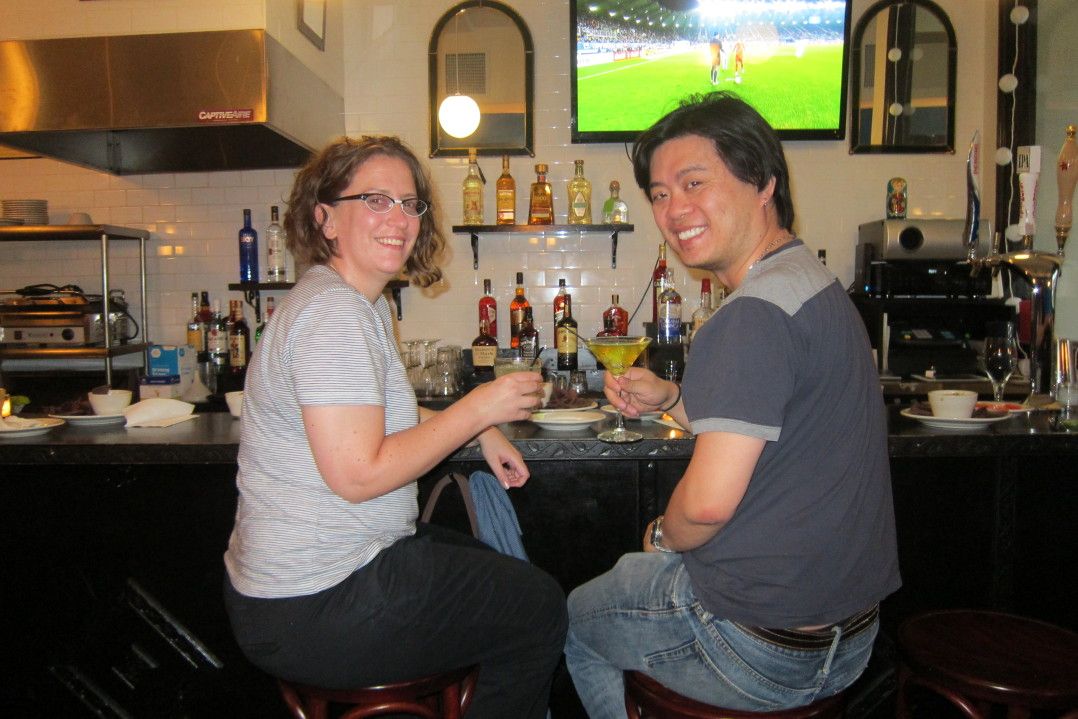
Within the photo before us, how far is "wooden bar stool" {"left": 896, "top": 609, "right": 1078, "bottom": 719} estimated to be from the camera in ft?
5.07

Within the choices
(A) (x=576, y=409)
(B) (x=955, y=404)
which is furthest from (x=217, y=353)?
(B) (x=955, y=404)

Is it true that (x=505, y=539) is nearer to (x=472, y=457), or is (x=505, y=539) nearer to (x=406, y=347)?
(x=472, y=457)

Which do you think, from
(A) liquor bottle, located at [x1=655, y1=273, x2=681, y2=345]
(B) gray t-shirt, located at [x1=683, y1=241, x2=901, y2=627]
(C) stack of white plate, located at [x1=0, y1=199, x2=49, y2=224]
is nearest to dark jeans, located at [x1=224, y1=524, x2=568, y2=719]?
(B) gray t-shirt, located at [x1=683, y1=241, x2=901, y2=627]

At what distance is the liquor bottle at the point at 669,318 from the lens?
14.6 ft

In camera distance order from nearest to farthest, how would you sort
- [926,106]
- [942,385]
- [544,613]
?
[544,613] < [942,385] < [926,106]

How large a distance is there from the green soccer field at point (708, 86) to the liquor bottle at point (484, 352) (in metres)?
1.36

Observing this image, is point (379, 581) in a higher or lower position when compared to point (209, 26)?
lower

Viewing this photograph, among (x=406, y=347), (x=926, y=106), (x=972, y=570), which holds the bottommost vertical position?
(x=972, y=570)

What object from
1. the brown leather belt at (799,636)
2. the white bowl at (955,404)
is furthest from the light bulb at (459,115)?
the brown leather belt at (799,636)

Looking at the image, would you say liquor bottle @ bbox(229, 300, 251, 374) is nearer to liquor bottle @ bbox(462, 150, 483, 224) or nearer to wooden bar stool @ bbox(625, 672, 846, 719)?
liquor bottle @ bbox(462, 150, 483, 224)

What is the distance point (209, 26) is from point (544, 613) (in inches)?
119

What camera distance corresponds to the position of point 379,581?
4.85 ft

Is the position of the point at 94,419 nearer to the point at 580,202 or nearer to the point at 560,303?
the point at 560,303

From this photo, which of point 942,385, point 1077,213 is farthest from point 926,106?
point 942,385
